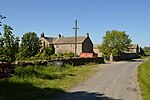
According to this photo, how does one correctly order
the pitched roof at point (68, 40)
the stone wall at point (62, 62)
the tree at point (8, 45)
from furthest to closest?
the pitched roof at point (68, 40), the stone wall at point (62, 62), the tree at point (8, 45)

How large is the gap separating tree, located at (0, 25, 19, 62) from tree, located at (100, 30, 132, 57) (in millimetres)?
51543

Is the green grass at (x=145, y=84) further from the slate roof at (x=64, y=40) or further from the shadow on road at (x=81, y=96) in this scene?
the slate roof at (x=64, y=40)

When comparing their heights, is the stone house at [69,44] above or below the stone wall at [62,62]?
above

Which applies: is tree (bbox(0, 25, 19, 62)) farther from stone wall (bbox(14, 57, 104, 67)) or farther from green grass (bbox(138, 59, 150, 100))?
green grass (bbox(138, 59, 150, 100))

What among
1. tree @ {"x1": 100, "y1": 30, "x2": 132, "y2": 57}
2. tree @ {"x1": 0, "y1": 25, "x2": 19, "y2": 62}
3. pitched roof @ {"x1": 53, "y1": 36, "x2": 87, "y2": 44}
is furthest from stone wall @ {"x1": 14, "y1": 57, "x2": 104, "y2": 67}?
pitched roof @ {"x1": 53, "y1": 36, "x2": 87, "y2": 44}

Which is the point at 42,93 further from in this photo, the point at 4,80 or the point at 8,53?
the point at 8,53

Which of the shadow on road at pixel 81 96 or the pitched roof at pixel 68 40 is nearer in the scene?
the shadow on road at pixel 81 96

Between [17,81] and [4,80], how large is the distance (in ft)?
3.14

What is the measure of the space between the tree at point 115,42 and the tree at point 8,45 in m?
51.5

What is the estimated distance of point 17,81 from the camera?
16.5 meters

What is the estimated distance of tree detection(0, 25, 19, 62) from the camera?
18797 millimetres

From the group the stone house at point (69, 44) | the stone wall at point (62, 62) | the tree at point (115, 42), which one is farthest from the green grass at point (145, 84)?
the stone house at point (69, 44)

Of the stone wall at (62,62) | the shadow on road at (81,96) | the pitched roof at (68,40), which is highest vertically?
the pitched roof at (68,40)

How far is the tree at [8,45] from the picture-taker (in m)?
18.8
